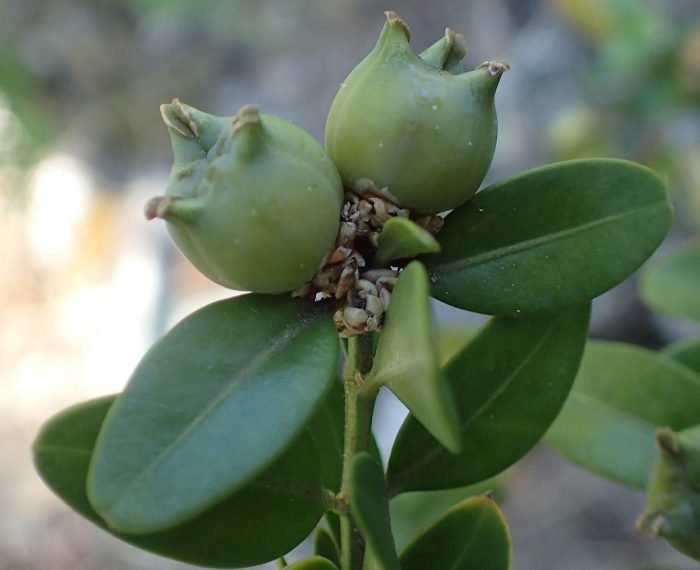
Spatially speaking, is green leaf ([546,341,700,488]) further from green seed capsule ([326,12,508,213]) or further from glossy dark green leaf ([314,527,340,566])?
green seed capsule ([326,12,508,213])

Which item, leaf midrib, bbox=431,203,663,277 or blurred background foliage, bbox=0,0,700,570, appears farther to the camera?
blurred background foliage, bbox=0,0,700,570

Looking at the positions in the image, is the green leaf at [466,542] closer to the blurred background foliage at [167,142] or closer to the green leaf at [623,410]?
the green leaf at [623,410]

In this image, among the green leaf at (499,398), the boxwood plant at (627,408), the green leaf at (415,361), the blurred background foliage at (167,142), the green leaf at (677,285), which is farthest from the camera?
the blurred background foliage at (167,142)

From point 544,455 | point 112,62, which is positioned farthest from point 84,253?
point 544,455

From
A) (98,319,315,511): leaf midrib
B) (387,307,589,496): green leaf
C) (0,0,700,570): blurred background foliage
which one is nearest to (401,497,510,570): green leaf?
(387,307,589,496): green leaf

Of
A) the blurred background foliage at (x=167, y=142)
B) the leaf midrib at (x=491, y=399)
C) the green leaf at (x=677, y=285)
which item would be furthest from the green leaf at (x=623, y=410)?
the blurred background foliage at (x=167, y=142)

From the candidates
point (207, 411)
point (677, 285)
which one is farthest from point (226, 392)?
point (677, 285)
